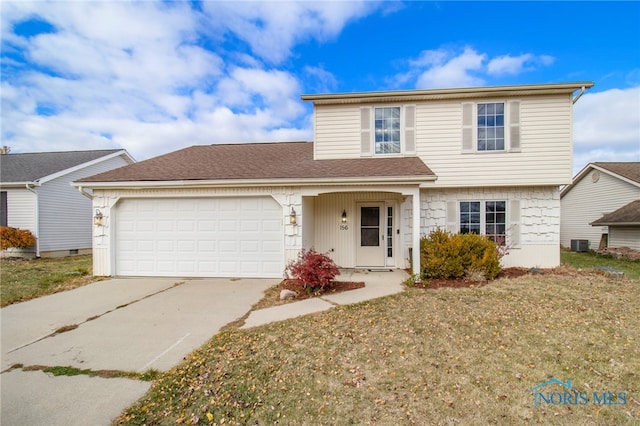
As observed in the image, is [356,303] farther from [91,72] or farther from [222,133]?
[222,133]

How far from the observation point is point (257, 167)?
8.84 m

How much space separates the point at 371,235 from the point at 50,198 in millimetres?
14409

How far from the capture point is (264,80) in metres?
12.3

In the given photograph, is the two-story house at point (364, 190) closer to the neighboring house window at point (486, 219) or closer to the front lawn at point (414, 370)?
the neighboring house window at point (486, 219)

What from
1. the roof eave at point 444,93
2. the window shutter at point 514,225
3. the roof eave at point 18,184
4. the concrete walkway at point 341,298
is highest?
the roof eave at point 444,93

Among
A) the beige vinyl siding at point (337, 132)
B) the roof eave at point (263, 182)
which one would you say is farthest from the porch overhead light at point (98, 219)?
the beige vinyl siding at point (337, 132)

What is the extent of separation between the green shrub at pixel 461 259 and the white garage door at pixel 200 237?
396cm

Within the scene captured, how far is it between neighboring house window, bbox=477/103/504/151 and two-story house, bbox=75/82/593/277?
0.10 feet

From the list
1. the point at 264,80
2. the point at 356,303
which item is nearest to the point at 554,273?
the point at 356,303

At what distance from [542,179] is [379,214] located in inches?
191

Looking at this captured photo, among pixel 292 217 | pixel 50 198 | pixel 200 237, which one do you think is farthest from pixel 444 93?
pixel 50 198

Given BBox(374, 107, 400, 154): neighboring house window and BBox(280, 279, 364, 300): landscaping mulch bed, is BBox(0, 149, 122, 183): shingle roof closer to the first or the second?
BBox(280, 279, 364, 300): landscaping mulch bed

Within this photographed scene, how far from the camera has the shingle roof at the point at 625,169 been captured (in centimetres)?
1421

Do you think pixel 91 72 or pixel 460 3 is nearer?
pixel 460 3
